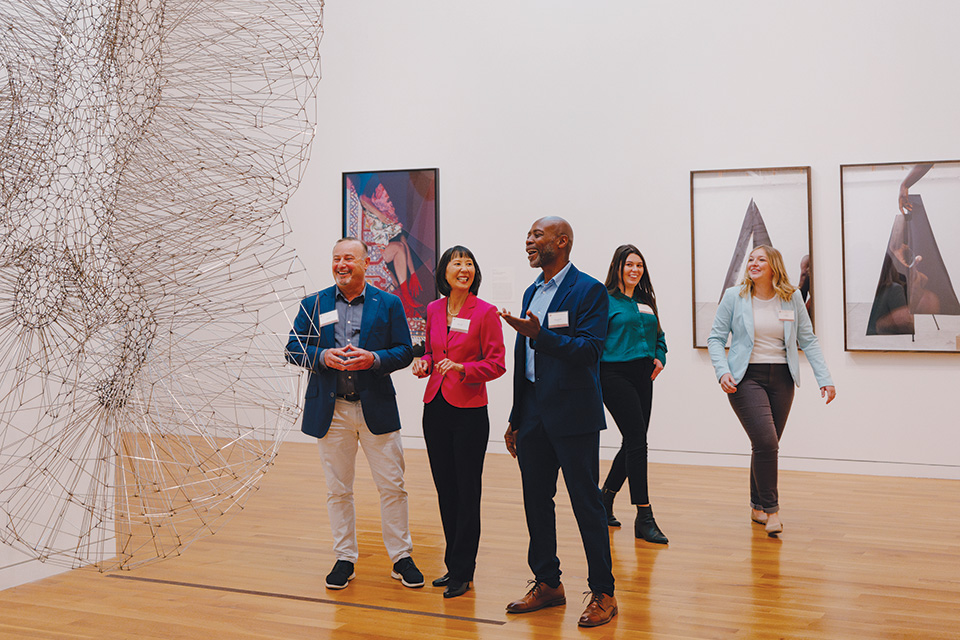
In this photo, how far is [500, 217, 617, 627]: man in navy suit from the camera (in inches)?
137

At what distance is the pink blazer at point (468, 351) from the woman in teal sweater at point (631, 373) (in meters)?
1.06

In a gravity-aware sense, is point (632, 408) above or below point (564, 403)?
below

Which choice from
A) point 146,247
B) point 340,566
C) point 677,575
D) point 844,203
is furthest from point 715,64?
point 146,247

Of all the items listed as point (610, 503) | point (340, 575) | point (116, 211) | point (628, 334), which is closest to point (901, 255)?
point (628, 334)

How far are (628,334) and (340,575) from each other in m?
2.10

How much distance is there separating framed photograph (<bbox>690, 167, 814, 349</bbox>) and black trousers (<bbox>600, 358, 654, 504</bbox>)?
99.4 inches

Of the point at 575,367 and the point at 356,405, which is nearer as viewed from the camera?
the point at 575,367

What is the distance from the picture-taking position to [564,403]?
349cm

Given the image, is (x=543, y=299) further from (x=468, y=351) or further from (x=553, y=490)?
(x=553, y=490)

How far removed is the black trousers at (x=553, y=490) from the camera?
3498mm

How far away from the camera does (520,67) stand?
8.11 meters

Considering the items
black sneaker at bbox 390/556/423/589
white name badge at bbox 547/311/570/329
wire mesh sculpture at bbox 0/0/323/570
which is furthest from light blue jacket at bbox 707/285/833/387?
wire mesh sculpture at bbox 0/0/323/570

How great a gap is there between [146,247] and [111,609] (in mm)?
2945

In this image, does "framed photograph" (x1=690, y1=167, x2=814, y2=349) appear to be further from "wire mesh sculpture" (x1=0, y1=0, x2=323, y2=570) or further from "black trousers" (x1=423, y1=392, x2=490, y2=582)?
"wire mesh sculpture" (x1=0, y1=0, x2=323, y2=570)
